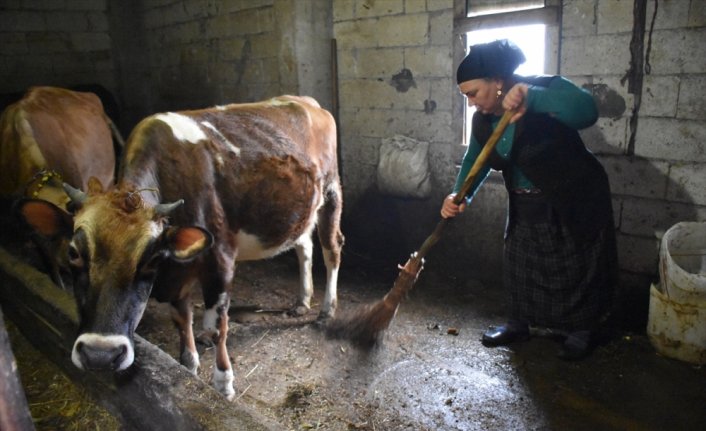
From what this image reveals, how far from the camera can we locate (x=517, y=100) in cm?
263

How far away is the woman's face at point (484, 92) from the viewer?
2750mm

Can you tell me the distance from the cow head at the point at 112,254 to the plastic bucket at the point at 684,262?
260cm

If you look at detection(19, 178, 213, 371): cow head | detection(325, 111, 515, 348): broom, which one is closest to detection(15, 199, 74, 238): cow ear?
detection(19, 178, 213, 371): cow head

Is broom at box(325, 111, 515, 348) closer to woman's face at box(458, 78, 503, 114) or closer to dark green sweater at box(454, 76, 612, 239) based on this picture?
dark green sweater at box(454, 76, 612, 239)

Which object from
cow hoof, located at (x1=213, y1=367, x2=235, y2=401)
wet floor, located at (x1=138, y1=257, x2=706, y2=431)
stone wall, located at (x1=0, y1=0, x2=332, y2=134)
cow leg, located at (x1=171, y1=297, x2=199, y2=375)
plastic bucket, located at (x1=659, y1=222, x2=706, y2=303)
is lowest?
wet floor, located at (x1=138, y1=257, x2=706, y2=431)

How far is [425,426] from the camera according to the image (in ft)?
9.07

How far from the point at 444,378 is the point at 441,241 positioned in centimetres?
185

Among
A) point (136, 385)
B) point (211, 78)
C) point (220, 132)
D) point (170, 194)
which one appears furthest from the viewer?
point (211, 78)

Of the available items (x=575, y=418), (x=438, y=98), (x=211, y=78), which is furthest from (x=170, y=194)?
(x=211, y=78)

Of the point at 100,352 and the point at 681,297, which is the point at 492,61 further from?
the point at 100,352

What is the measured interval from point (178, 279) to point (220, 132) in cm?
89

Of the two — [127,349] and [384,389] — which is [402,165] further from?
[127,349]

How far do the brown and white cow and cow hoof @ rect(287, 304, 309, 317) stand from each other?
0.01 m

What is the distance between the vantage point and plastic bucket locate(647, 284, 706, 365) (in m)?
3.05
